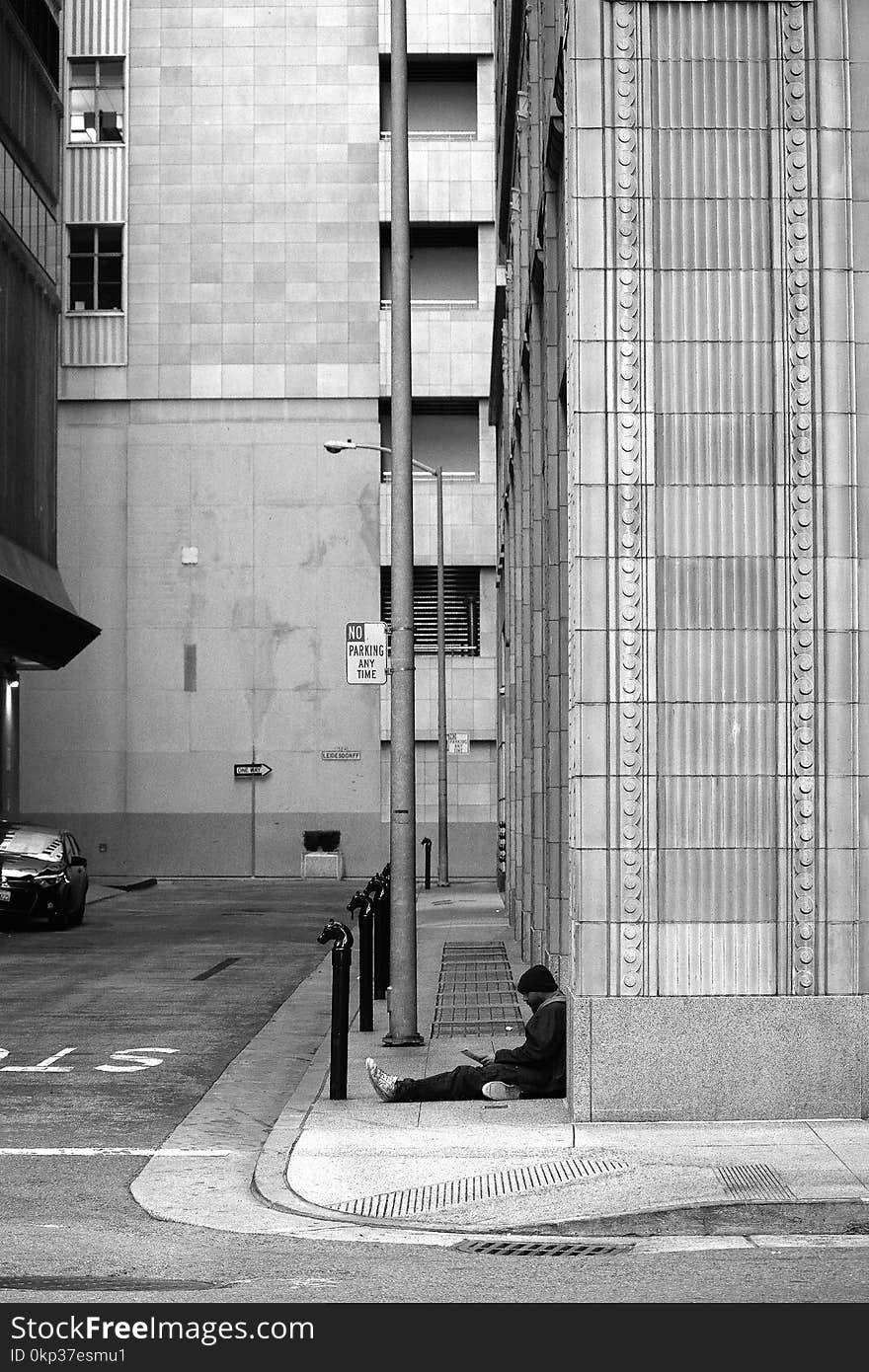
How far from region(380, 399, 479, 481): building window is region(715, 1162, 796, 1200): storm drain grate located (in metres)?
43.3

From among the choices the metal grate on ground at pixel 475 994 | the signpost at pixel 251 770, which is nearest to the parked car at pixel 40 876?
the metal grate on ground at pixel 475 994

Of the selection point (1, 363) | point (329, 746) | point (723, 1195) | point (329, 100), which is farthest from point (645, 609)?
point (329, 100)

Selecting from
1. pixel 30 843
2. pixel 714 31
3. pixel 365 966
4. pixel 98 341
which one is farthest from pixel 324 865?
pixel 714 31

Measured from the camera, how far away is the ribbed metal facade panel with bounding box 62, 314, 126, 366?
5141 cm

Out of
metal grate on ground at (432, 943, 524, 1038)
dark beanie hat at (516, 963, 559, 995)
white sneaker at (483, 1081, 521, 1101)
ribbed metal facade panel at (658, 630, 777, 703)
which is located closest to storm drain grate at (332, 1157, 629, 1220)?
white sneaker at (483, 1081, 521, 1101)

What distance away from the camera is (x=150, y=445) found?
51.2 m

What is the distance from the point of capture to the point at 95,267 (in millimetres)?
51906

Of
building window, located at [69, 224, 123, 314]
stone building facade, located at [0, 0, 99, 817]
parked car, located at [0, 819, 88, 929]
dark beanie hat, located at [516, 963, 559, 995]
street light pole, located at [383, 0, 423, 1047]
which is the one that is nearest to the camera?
dark beanie hat, located at [516, 963, 559, 995]

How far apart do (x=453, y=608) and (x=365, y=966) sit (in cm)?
3602

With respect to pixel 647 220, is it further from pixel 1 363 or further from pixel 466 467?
pixel 466 467

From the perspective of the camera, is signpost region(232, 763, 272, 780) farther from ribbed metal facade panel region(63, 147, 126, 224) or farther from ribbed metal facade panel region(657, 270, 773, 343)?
ribbed metal facade panel region(657, 270, 773, 343)

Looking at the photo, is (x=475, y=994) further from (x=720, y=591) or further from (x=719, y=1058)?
(x=720, y=591)

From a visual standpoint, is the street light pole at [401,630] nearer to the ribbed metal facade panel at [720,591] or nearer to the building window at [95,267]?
the ribbed metal facade panel at [720,591]
